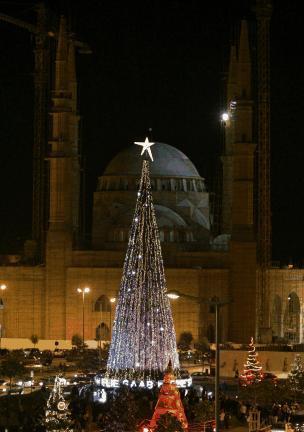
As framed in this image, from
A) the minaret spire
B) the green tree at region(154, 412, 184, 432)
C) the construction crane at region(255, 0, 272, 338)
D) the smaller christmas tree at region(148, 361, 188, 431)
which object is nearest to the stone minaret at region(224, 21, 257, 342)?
the construction crane at region(255, 0, 272, 338)

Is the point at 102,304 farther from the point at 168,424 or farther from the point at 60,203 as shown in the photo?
the point at 168,424

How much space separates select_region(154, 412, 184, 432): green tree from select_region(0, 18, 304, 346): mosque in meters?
38.2

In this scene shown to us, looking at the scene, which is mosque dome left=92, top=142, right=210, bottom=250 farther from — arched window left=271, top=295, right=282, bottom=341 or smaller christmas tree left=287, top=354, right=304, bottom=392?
smaller christmas tree left=287, top=354, right=304, bottom=392

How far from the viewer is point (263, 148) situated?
8519 centimetres

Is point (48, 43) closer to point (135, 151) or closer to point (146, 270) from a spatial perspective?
point (135, 151)

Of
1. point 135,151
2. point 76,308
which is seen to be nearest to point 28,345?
point 76,308

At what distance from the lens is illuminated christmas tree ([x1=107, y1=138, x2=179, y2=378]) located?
60344 mm

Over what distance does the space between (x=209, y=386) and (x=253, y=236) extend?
2371 cm

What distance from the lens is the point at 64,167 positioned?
83.9m

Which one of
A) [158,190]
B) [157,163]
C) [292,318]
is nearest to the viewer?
[292,318]

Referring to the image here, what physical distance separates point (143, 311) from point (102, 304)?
16.3m

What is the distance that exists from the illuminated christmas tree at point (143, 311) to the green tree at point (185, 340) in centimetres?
494

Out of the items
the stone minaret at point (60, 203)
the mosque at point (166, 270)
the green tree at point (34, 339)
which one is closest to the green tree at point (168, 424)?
the mosque at point (166, 270)

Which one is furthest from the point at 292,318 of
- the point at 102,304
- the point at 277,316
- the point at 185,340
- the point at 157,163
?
the point at 157,163
